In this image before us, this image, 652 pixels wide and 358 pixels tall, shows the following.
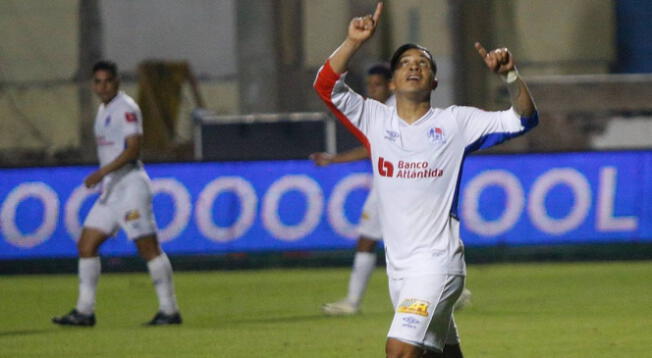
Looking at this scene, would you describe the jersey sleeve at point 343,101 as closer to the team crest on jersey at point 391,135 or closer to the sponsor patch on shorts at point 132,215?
the team crest on jersey at point 391,135

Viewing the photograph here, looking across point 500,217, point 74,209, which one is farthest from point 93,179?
point 500,217

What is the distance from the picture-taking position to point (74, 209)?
1812cm

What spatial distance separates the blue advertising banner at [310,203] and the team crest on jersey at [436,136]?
405 inches

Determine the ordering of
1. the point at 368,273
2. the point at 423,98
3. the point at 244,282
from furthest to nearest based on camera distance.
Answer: the point at 244,282, the point at 368,273, the point at 423,98

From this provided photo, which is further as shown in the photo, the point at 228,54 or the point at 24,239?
the point at 228,54

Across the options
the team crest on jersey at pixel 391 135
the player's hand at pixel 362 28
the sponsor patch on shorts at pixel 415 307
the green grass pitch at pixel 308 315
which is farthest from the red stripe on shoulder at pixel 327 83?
the green grass pitch at pixel 308 315

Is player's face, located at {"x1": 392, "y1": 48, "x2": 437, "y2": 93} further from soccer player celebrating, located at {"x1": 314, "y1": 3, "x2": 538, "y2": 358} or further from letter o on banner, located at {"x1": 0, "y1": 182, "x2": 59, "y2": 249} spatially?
letter o on banner, located at {"x1": 0, "y1": 182, "x2": 59, "y2": 249}

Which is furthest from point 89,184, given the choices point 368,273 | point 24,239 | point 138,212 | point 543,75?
point 543,75

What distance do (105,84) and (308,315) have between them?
2598 millimetres

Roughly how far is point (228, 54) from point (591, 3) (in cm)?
492

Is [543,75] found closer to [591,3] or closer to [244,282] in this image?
[591,3]

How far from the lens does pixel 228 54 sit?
2062cm

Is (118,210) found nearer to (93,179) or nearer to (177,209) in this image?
(93,179)

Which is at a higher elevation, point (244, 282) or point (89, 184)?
point (89, 184)
